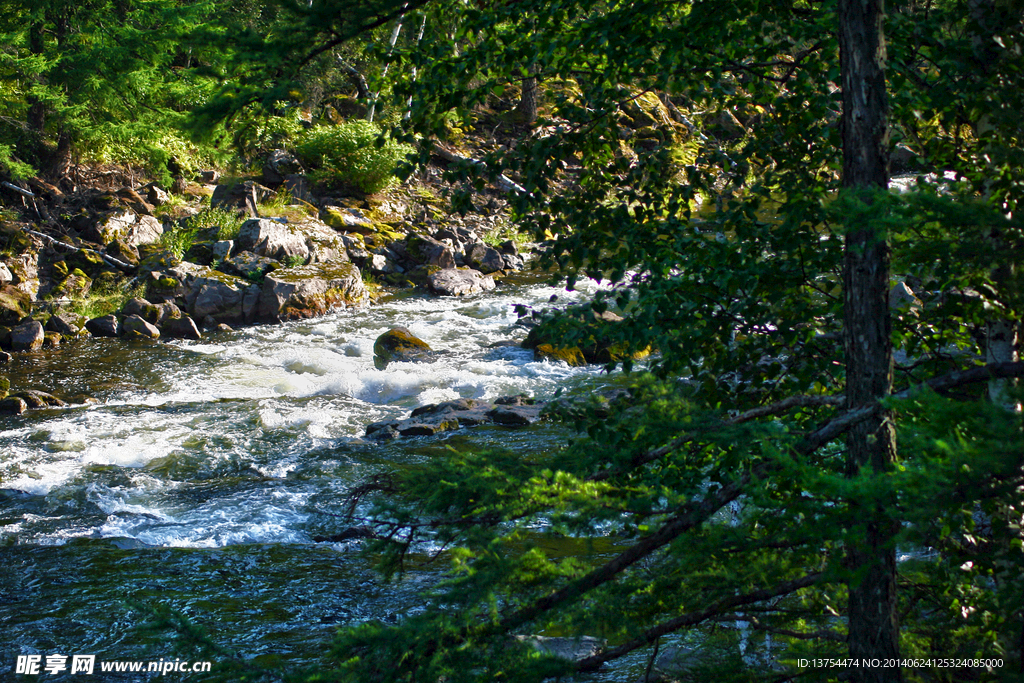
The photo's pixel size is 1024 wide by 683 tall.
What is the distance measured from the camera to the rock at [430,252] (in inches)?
743

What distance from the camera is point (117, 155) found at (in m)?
19.1

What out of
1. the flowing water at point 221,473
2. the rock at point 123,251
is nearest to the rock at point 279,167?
the rock at point 123,251

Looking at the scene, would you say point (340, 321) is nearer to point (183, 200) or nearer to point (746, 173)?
point (183, 200)

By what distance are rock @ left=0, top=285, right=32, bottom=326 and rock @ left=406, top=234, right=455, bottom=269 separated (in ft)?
27.7

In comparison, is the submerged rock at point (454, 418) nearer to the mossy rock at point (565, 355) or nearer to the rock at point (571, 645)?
the mossy rock at point (565, 355)

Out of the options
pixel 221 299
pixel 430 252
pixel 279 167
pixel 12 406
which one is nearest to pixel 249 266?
pixel 221 299

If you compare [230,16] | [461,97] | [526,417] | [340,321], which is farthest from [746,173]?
[340,321]

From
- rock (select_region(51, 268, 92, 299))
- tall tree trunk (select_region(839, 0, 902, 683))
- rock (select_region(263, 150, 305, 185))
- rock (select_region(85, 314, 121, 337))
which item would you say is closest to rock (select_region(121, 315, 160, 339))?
rock (select_region(85, 314, 121, 337))

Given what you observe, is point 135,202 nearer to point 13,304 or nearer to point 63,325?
point 13,304

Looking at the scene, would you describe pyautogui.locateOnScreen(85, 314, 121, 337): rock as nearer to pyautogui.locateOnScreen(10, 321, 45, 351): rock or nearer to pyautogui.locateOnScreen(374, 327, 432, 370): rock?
pyautogui.locateOnScreen(10, 321, 45, 351): rock

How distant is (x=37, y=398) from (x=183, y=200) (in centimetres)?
998

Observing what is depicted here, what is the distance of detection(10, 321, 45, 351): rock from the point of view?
42.4 ft

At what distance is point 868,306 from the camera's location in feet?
8.83

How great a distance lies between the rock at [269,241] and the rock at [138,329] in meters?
3.05
